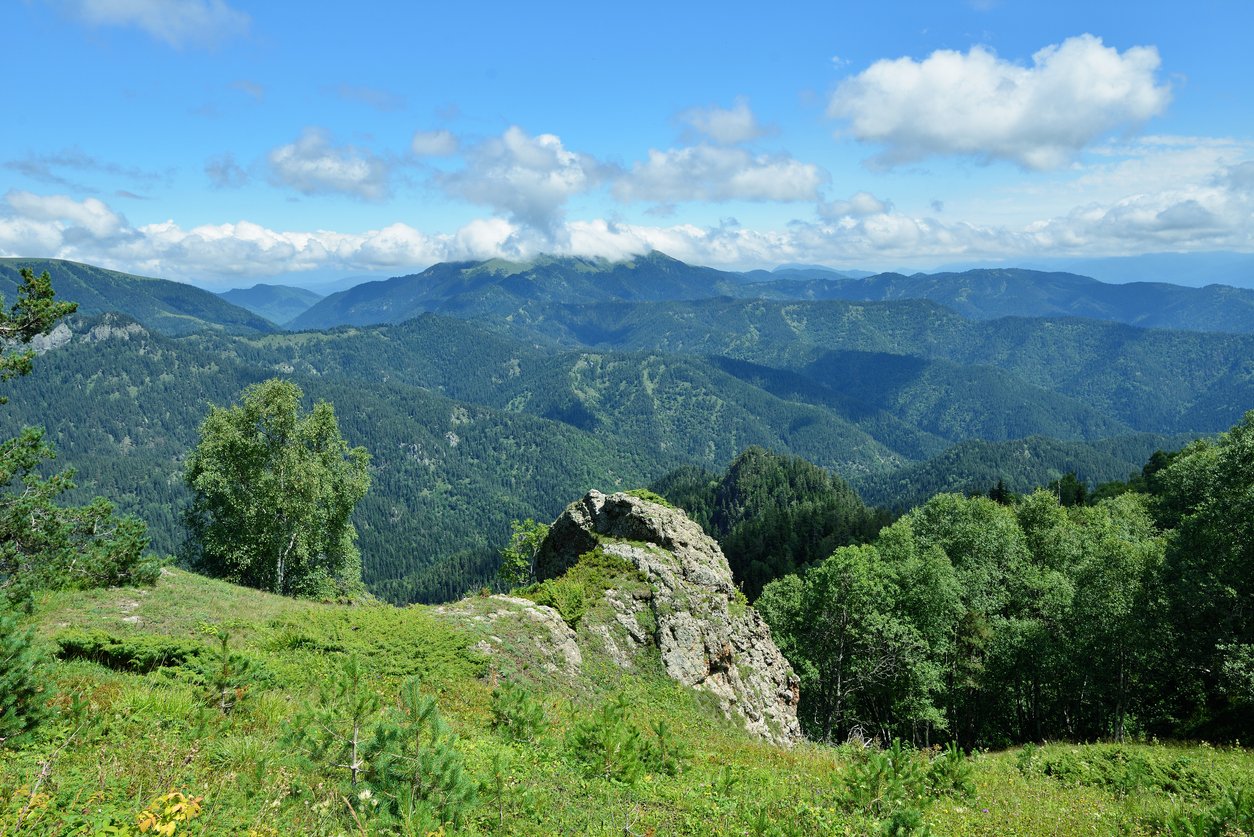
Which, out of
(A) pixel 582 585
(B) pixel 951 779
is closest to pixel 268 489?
(A) pixel 582 585

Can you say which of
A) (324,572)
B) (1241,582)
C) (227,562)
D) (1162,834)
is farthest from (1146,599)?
(227,562)

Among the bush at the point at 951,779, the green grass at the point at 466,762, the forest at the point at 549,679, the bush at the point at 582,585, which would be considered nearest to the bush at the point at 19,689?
the forest at the point at 549,679

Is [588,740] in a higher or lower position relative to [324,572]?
higher

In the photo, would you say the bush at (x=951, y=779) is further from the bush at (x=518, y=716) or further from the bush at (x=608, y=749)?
the bush at (x=518, y=716)

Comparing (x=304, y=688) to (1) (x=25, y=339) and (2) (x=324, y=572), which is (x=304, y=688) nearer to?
(1) (x=25, y=339)

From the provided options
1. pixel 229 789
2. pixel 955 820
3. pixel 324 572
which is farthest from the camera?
pixel 324 572

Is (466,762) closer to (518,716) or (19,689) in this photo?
(518,716)

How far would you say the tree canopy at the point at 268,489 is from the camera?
1334 inches

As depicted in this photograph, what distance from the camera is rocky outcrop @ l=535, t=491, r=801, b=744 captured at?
908 inches

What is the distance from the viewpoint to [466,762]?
33.0ft

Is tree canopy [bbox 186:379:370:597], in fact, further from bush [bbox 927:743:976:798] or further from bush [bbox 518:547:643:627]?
bush [bbox 927:743:976:798]

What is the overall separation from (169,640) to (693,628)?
678 inches

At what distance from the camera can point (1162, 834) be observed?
9.90m

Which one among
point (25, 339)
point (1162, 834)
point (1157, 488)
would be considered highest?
point (25, 339)
